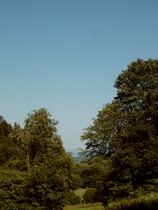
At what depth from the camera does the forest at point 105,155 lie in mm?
14734

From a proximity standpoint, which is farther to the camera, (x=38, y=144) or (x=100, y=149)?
(x=38, y=144)

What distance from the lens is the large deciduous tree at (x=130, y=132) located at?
14844 millimetres

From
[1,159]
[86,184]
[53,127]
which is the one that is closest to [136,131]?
[53,127]

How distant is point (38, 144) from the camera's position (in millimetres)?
33469

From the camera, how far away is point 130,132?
1723 centimetres

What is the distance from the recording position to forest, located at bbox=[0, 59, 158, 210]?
1473 cm

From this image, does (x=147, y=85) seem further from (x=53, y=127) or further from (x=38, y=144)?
(x=38, y=144)

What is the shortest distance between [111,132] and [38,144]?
12.4 m

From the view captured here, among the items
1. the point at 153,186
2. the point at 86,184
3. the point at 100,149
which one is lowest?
the point at 86,184

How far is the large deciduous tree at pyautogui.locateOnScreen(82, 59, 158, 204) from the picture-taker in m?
14.8

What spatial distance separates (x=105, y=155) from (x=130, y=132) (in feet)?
38.1

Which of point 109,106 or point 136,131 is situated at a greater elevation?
point 109,106

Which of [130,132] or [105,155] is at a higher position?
[130,132]

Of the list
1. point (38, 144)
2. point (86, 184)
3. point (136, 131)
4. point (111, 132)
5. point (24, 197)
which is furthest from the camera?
point (86, 184)
